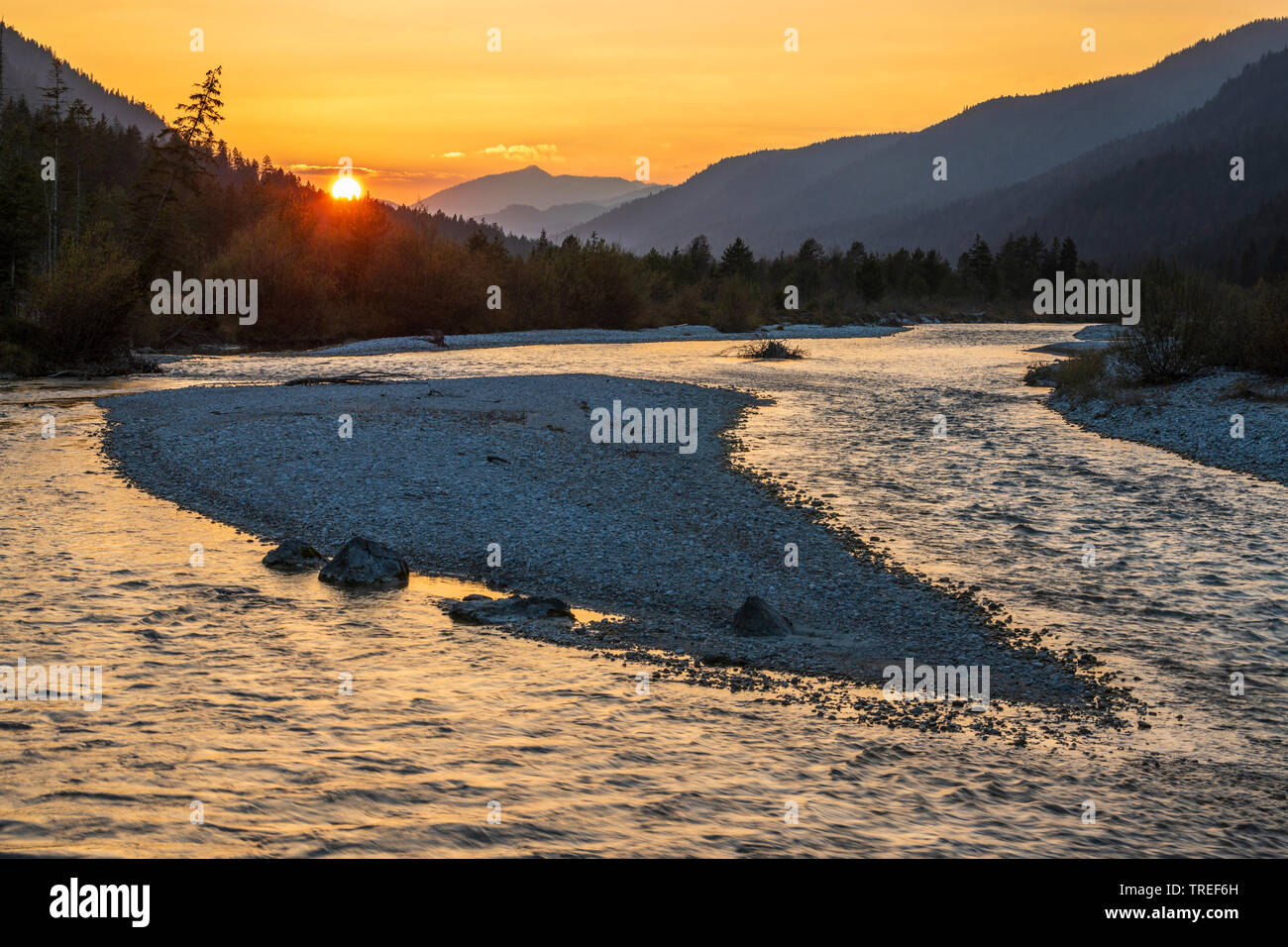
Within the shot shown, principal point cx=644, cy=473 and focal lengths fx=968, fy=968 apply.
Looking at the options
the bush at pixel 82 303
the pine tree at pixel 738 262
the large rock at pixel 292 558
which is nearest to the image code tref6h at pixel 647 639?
the large rock at pixel 292 558

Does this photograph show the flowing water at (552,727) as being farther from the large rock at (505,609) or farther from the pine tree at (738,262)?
the pine tree at (738,262)

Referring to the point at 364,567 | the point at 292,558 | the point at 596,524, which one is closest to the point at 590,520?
the point at 596,524

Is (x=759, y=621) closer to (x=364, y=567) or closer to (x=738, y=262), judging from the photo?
(x=364, y=567)

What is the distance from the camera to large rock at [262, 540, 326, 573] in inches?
490

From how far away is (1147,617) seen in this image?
11.0m

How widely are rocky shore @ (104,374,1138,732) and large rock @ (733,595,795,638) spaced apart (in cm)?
7

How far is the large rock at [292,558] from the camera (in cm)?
1245

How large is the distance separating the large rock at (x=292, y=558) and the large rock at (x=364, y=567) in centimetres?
44

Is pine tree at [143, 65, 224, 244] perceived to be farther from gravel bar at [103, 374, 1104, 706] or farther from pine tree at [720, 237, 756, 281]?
pine tree at [720, 237, 756, 281]

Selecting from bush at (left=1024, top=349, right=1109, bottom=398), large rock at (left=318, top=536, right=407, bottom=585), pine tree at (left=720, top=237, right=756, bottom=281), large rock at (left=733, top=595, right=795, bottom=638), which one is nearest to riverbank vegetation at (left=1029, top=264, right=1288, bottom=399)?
bush at (left=1024, top=349, right=1109, bottom=398)

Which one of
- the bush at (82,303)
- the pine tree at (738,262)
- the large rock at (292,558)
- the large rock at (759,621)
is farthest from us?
the pine tree at (738,262)

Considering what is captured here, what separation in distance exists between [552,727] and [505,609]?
10.7 ft
